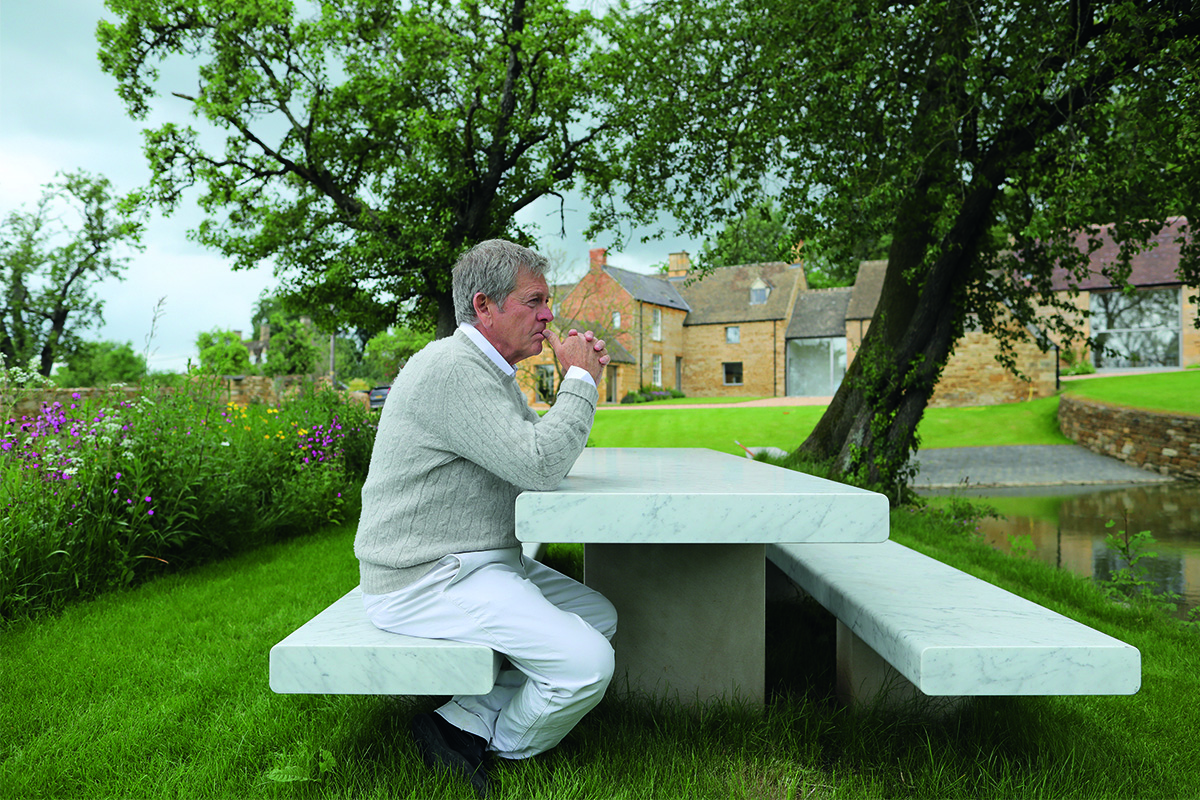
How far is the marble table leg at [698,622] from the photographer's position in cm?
→ 260

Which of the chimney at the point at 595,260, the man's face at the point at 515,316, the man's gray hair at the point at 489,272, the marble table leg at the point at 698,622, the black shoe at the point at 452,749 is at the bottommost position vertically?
the black shoe at the point at 452,749

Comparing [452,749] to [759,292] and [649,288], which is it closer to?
[649,288]

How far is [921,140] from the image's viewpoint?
291 inches

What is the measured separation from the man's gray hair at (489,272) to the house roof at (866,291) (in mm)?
31686

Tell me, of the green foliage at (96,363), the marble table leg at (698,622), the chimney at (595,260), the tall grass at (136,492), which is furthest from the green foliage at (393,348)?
the marble table leg at (698,622)

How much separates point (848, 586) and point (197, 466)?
172 inches

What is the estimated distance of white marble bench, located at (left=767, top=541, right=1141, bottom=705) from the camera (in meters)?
1.87

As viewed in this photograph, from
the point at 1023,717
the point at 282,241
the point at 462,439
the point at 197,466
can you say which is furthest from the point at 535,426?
the point at 282,241

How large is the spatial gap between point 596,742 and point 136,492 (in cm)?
367

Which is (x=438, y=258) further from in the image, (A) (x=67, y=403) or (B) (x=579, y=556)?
(B) (x=579, y=556)

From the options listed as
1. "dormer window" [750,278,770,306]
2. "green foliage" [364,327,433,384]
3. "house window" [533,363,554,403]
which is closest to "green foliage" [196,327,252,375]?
"green foliage" [364,327,433,384]

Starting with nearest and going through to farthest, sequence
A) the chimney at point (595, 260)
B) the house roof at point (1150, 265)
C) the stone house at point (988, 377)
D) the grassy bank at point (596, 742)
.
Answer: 1. the grassy bank at point (596, 742)
2. the stone house at point (988, 377)
3. the house roof at point (1150, 265)
4. the chimney at point (595, 260)

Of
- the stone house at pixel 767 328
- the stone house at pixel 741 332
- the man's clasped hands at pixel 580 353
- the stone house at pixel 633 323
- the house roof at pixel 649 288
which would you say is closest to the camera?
the man's clasped hands at pixel 580 353

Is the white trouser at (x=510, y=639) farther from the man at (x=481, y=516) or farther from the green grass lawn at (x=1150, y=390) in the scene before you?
the green grass lawn at (x=1150, y=390)
